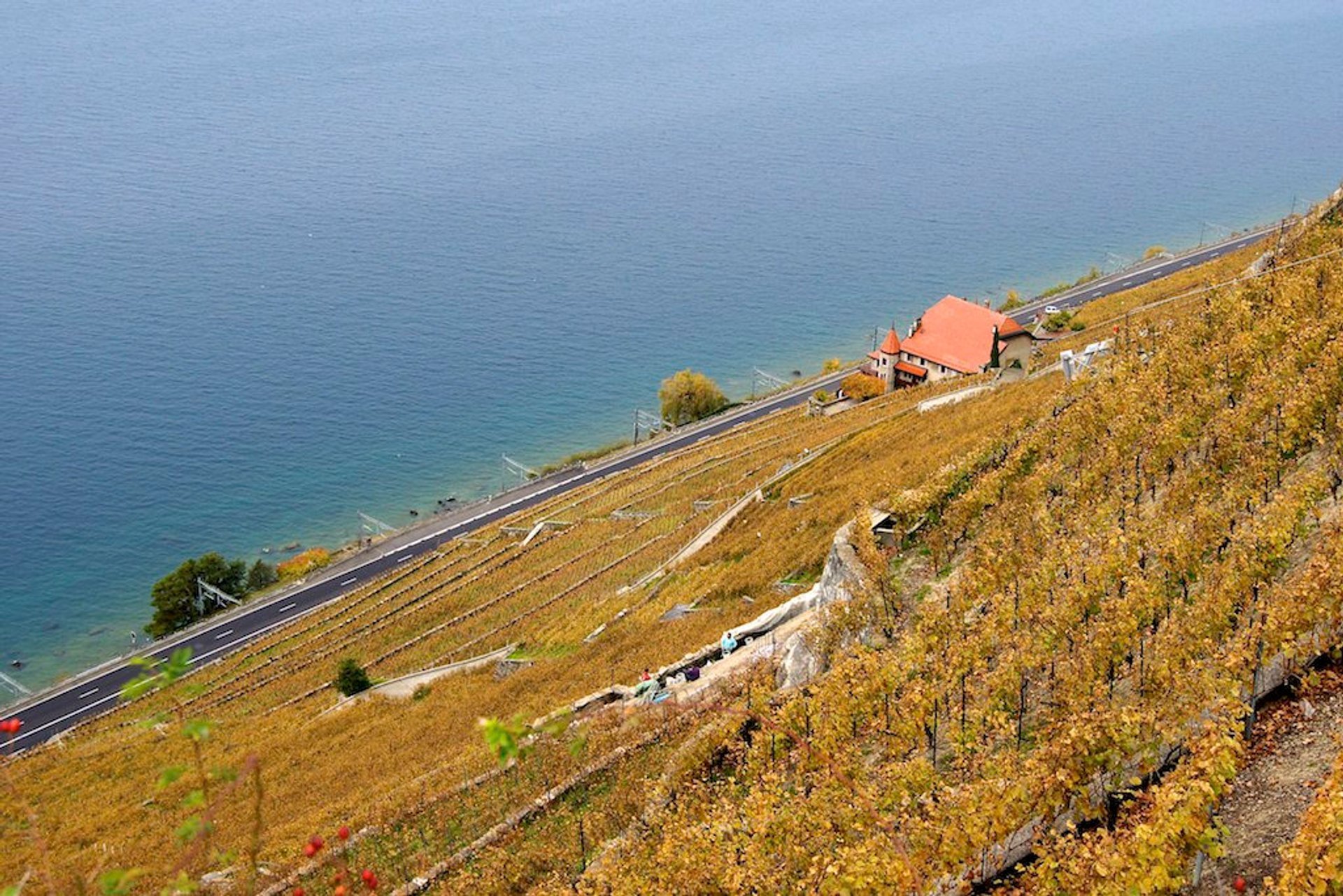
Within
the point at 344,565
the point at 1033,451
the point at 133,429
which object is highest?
the point at 133,429

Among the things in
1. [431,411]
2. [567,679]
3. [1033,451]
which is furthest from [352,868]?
[431,411]

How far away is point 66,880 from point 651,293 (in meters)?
112

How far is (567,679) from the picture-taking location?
4475cm

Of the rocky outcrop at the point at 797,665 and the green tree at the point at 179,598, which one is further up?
the rocky outcrop at the point at 797,665

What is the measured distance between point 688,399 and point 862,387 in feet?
65.9

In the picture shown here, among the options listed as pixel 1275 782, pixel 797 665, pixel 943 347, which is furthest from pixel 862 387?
pixel 1275 782

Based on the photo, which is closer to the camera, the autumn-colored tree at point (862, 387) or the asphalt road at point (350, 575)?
the asphalt road at point (350, 575)

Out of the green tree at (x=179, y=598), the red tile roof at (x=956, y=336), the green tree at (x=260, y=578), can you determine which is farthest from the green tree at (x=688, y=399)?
the green tree at (x=179, y=598)

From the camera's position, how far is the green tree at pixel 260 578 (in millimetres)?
92688

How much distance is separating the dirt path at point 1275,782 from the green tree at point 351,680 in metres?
44.0

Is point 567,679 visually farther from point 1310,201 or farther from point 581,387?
point 1310,201

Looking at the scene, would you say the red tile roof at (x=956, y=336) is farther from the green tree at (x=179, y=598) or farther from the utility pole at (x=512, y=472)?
the green tree at (x=179, y=598)

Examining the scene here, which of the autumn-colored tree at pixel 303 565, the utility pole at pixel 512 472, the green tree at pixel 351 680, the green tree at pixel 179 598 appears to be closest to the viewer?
the green tree at pixel 351 680

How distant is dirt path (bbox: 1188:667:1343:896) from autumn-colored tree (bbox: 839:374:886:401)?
78.8 metres
